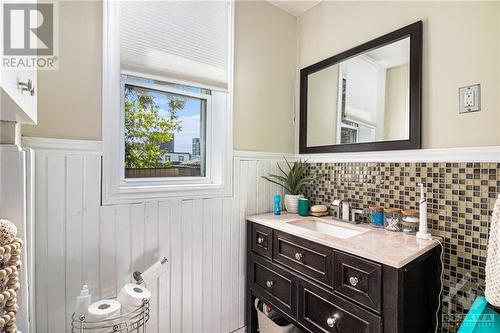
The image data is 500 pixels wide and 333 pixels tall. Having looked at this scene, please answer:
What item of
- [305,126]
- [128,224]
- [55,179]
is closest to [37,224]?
[55,179]

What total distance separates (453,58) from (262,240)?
1465mm

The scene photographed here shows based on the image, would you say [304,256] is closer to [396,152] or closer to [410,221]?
[410,221]

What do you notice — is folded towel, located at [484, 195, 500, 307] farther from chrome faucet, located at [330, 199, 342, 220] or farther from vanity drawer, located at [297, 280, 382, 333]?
chrome faucet, located at [330, 199, 342, 220]

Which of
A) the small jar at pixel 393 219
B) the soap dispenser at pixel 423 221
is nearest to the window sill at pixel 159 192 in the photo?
the small jar at pixel 393 219

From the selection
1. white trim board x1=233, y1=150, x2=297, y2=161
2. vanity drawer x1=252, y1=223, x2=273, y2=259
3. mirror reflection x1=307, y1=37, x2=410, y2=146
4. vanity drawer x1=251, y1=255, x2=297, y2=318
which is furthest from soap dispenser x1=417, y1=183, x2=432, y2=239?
white trim board x1=233, y1=150, x2=297, y2=161

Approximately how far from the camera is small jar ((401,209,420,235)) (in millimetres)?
1368

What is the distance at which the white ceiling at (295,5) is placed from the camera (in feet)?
6.46

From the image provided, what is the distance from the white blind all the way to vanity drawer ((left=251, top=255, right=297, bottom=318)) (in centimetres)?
124

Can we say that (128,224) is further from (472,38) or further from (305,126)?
(472,38)

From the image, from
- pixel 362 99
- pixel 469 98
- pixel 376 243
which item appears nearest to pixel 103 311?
pixel 376 243

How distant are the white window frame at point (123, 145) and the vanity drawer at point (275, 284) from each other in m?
0.55

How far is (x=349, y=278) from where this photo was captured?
1.16m

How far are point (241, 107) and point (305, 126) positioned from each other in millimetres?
569
